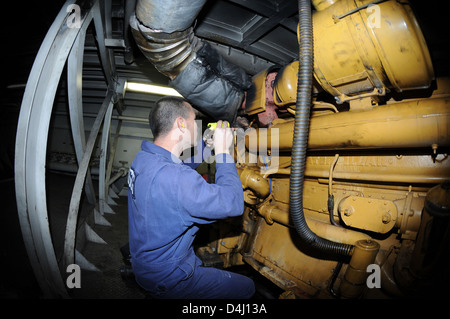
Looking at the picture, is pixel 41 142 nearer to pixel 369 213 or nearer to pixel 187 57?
pixel 187 57

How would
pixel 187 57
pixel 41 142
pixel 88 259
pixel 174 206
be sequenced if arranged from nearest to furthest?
pixel 174 206 → pixel 41 142 → pixel 187 57 → pixel 88 259

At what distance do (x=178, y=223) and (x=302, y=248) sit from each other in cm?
141

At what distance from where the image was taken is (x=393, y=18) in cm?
101

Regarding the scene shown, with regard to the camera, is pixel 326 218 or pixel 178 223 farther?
pixel 326 218

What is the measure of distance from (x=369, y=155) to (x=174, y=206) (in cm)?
163

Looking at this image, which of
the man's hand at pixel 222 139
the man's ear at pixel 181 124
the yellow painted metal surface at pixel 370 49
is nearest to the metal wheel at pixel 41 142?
the man's ear at pixel 181 124

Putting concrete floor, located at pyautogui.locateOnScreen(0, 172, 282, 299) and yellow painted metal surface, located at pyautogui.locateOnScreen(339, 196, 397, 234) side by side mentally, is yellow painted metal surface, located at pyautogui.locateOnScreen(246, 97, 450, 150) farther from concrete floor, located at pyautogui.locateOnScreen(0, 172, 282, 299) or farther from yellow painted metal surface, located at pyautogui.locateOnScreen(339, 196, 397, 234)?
concrete floor, located at pyautogui.locateOnScreen(0, 172, 282, 299)

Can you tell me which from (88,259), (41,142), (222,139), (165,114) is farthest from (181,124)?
(88,259)

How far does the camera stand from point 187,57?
73.6 inches

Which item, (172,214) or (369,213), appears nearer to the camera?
(172,214)

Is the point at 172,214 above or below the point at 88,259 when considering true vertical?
above

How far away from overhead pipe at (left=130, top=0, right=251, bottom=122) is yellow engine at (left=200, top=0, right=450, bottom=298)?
329mm
